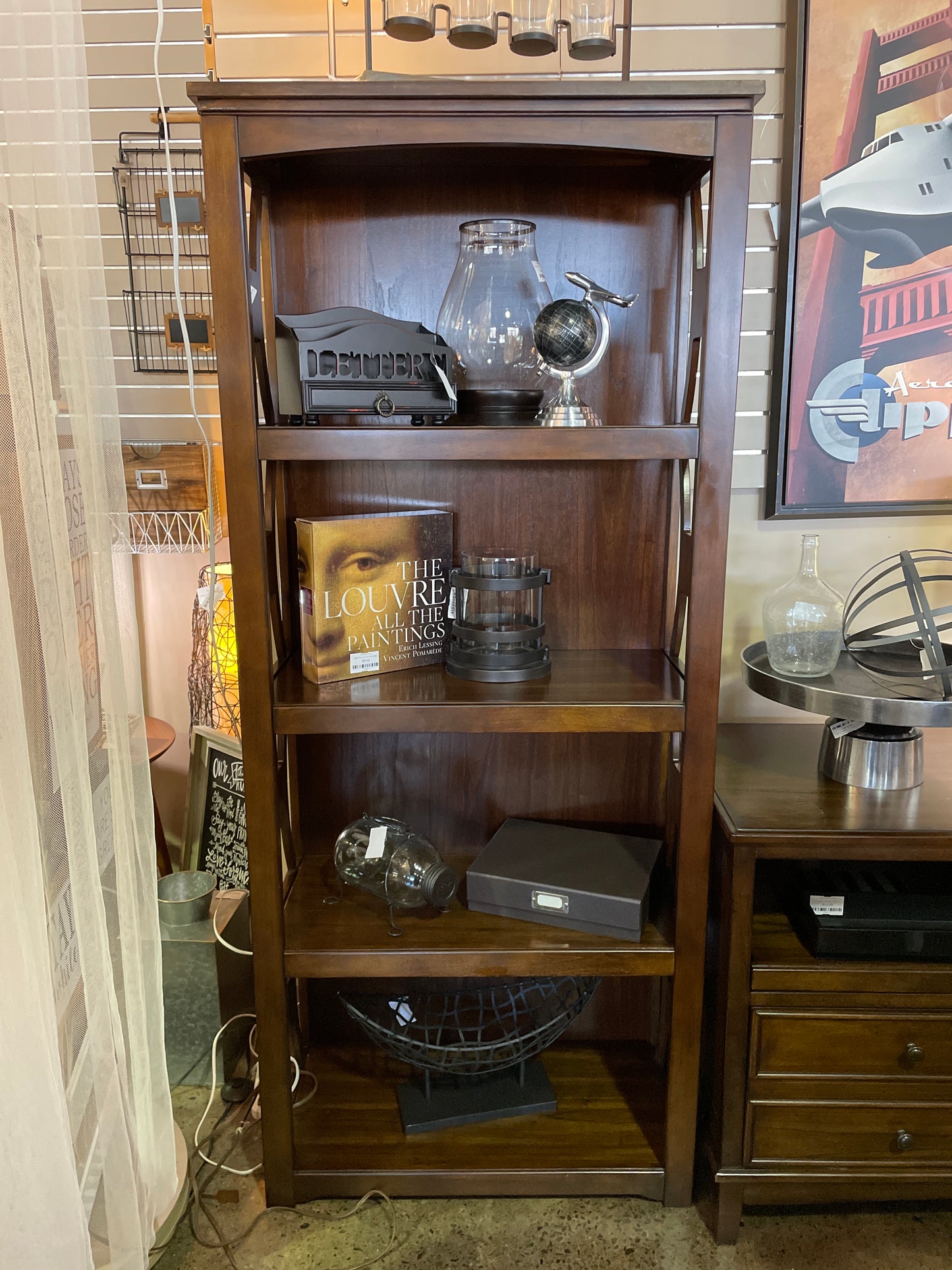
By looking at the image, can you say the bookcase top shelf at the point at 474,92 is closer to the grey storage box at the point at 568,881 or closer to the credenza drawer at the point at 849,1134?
the grey storage box at the point at 568,881

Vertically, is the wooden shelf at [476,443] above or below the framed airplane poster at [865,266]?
below

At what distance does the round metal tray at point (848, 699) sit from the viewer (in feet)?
4.54

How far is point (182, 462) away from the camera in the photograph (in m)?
2.10

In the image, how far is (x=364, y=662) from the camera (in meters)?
1.53

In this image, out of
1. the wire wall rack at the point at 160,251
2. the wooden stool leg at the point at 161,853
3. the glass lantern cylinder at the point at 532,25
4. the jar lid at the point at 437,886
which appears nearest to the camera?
the glass lantern cylinder at the point at 532,25

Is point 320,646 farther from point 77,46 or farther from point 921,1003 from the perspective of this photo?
point 921,1003

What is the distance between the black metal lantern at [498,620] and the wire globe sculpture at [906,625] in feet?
1.74

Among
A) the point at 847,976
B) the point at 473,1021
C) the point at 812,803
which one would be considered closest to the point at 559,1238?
the point at 473,1021

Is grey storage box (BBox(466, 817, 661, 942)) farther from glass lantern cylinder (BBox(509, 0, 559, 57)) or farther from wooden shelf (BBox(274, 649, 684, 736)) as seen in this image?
glass lantern cylinder (BBox(509, 0, 559, 57))

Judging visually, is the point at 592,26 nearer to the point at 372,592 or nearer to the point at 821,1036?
the point at 372,592

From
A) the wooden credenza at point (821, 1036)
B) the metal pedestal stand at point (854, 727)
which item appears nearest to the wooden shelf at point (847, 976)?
the wooden credenza at point (821, 1036)

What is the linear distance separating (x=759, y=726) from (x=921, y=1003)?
1.85ft

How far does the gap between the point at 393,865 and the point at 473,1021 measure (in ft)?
1.62

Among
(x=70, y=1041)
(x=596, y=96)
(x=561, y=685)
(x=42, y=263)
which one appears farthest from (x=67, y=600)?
(x=596, y=96)
